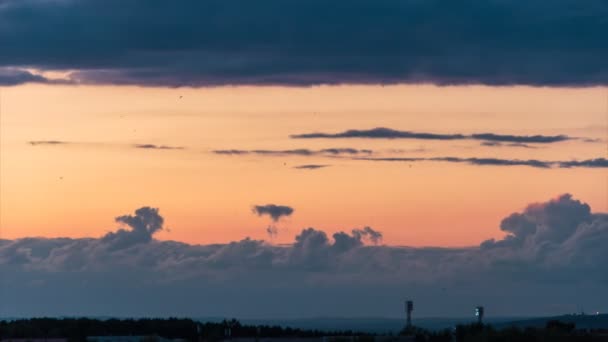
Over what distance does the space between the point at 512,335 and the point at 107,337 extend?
39.8m

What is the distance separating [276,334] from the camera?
5709 inches

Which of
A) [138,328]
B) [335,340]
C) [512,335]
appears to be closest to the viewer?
[512,335]

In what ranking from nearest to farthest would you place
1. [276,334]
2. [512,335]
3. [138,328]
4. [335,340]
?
[512,335] < [335,340] < [276,334] < [138,328]

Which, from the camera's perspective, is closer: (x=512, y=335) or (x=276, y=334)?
(x=512, y=335)

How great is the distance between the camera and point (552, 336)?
401ft

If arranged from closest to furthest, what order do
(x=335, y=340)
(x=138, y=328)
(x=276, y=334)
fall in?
(x=335, y=340), (x=276, y=334), (x=138, y=328)

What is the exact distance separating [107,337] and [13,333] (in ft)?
49.6

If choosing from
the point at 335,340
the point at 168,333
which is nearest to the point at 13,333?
the point at 168,333

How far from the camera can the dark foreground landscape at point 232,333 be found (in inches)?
4948

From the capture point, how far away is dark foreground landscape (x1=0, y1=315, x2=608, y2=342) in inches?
4948

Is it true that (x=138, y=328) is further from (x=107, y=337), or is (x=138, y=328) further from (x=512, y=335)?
(x=512, y=335)

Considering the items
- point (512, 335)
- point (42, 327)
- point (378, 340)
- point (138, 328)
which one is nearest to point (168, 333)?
point (138, 328)

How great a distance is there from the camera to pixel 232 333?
148 meters

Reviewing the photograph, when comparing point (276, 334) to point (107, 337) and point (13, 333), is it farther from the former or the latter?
point (13, 333)
